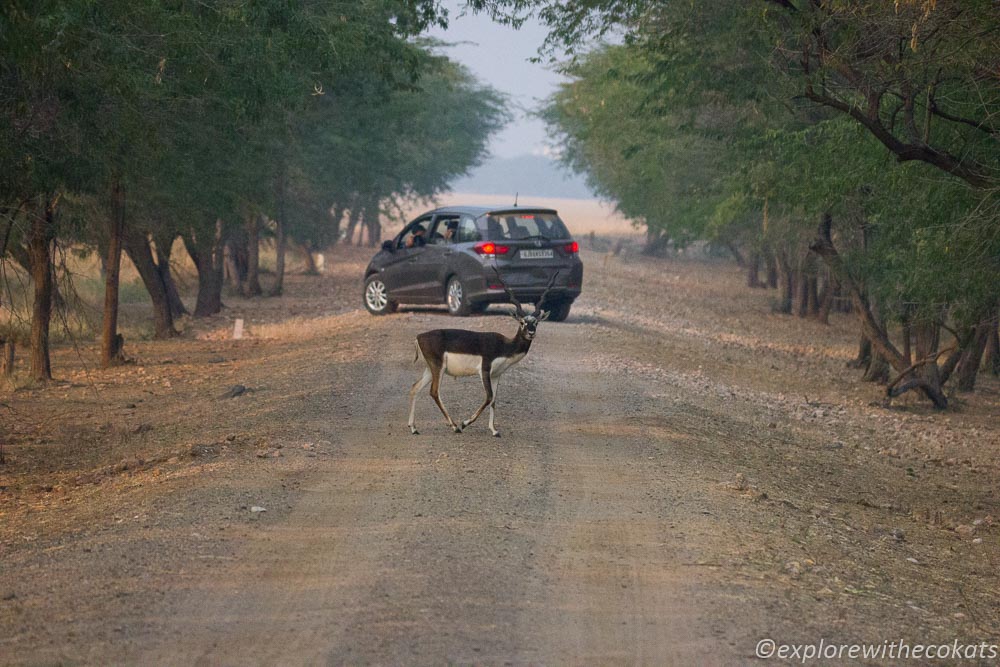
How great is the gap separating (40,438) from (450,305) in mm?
8093

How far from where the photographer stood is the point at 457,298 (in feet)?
67.4

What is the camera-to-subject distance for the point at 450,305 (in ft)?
68.0

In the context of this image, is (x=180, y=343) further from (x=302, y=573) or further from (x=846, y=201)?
(x=302, y=573)

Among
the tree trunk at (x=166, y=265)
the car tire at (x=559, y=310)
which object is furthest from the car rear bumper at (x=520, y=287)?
the tree trunk at (x=166, y=265)

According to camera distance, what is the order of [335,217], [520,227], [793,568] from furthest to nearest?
[335,217]
[520,227]
[793,568]

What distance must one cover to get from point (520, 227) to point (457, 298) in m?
1.68

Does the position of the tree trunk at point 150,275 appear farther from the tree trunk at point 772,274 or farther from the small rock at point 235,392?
the tree trunk at point 772,274

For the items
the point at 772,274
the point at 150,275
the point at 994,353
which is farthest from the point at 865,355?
the point at 772,274

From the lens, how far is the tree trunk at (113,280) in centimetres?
1866

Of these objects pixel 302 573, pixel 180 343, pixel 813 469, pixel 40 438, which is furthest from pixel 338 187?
pixel 302 573

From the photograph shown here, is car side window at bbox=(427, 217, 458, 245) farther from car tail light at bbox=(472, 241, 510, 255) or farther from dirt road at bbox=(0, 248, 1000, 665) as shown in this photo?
dirt road at bbox=(0, 248, 1000, 665)

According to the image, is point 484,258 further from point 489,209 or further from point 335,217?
point 335,217

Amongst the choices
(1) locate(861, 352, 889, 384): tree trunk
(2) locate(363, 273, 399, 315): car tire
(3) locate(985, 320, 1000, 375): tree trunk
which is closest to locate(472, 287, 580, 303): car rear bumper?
(2) locate(363, 273, 399, 315): car tire

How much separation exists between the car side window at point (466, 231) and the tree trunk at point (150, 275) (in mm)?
6126
